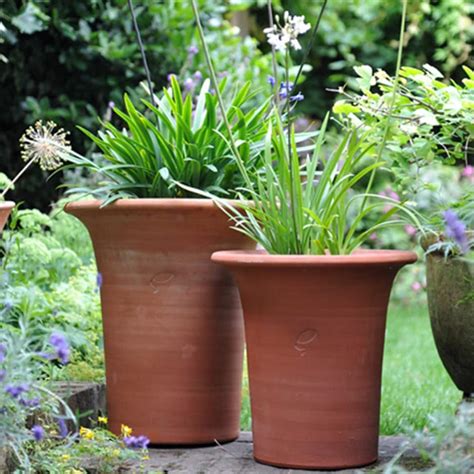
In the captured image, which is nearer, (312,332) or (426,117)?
(312,332)

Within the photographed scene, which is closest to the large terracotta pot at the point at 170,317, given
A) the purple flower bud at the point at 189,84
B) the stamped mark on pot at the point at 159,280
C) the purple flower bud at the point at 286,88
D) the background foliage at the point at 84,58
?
the stamped mark on pot at the point at 159,280

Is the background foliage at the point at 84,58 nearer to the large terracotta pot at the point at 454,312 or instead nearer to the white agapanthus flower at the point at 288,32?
the white agapanthus flower at the point at 288,32

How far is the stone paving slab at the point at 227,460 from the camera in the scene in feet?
7.97

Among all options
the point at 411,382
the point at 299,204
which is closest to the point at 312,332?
the point at 299,204

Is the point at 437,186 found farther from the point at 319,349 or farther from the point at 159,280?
the point at 159,280

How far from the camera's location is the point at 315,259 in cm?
236

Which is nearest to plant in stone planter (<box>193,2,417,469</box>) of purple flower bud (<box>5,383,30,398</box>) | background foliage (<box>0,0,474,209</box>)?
purple flower bud (<box>5,383,30,398</box>)

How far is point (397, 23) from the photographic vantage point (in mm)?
9141

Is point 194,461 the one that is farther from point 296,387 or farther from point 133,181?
point 133,181

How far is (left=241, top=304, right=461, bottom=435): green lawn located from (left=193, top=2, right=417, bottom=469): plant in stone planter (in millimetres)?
234

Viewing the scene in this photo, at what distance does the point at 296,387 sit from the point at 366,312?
251mm

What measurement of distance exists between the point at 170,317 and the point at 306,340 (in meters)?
0.46

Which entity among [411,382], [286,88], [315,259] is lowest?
[411,382]

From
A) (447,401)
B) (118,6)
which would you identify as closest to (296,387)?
(447,401)
